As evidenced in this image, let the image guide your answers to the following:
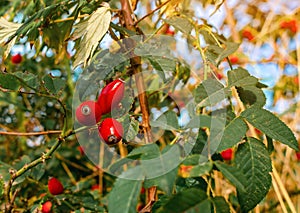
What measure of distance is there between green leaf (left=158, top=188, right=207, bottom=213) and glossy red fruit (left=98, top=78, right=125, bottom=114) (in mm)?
300

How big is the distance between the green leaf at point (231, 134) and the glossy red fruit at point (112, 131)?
16cm

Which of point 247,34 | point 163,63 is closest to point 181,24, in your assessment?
point 163,63

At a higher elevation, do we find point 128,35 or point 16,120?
point 16,120

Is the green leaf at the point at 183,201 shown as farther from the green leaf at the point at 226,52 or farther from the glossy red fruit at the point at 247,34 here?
the glossy red fruit at the point at 247,34

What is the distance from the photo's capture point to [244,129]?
53 centimetres

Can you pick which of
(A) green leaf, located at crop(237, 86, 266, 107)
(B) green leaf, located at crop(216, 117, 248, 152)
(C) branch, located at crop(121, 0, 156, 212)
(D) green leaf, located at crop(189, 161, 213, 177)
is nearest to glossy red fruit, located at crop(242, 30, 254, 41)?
(C) branch, located at crop(121, 0, 156, 212)

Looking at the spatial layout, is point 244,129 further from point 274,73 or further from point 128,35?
point 274,73

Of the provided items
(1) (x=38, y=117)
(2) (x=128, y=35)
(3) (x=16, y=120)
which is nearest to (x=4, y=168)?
(2) (x=128, y=35)

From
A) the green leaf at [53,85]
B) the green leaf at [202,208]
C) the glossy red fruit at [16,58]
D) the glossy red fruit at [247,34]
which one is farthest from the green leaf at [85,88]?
the glossy red fruit at [247,34]

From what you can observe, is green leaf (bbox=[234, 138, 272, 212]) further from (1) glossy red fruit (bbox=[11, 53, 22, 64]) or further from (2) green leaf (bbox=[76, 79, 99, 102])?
(1) glossy red fruit (bbox=[11, 53, 22, 64])

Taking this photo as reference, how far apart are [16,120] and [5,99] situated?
10.7 inches

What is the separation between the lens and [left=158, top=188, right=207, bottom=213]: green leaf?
38 cm

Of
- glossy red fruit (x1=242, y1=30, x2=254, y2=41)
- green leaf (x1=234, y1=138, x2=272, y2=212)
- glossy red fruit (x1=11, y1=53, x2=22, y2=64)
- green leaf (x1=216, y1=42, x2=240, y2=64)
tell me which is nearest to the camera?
green leaf (x1=234, y1=138, x2=272, y2=212)

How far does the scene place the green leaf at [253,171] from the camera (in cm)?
51
